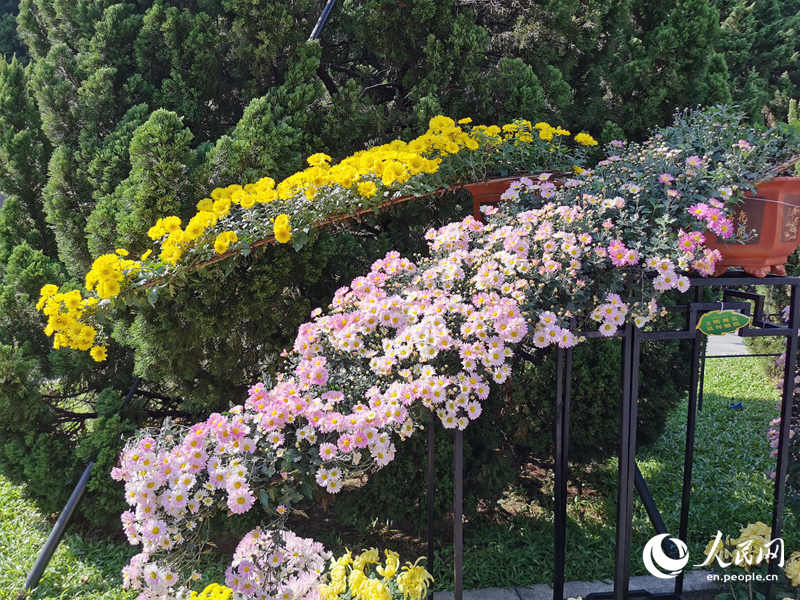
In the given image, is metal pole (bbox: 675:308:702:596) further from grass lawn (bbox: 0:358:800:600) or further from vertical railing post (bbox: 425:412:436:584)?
vertical railing post (bbox: 425:412:436:584)

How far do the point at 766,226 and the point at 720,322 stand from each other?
Answer: 36 cm

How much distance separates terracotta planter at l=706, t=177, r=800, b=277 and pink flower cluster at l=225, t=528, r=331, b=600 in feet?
5.02

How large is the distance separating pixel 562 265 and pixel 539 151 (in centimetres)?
117

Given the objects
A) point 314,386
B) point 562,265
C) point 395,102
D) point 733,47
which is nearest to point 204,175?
point 395,102

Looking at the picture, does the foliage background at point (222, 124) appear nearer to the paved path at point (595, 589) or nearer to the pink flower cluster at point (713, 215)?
the paved path at point (595, 589)

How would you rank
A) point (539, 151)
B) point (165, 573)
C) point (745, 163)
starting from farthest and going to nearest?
point (539, 151)
point (745, 163)
point (165, 573)

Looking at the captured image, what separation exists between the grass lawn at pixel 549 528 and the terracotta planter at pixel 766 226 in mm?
1545

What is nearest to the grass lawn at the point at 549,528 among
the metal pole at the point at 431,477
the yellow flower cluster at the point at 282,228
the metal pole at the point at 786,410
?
the metal pole at the point at 431,477

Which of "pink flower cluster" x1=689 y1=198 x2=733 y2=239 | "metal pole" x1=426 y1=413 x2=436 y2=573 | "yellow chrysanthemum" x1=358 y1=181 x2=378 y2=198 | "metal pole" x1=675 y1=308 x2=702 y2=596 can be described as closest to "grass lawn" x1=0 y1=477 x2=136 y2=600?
"metal pole" x1=426 y1=413 x2=436 y2=573

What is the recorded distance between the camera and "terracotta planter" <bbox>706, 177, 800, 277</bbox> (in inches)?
74.5

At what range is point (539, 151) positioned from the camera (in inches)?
109

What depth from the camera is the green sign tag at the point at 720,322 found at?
180cm

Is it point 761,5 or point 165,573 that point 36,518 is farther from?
point 761,5

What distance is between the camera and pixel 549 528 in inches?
124
